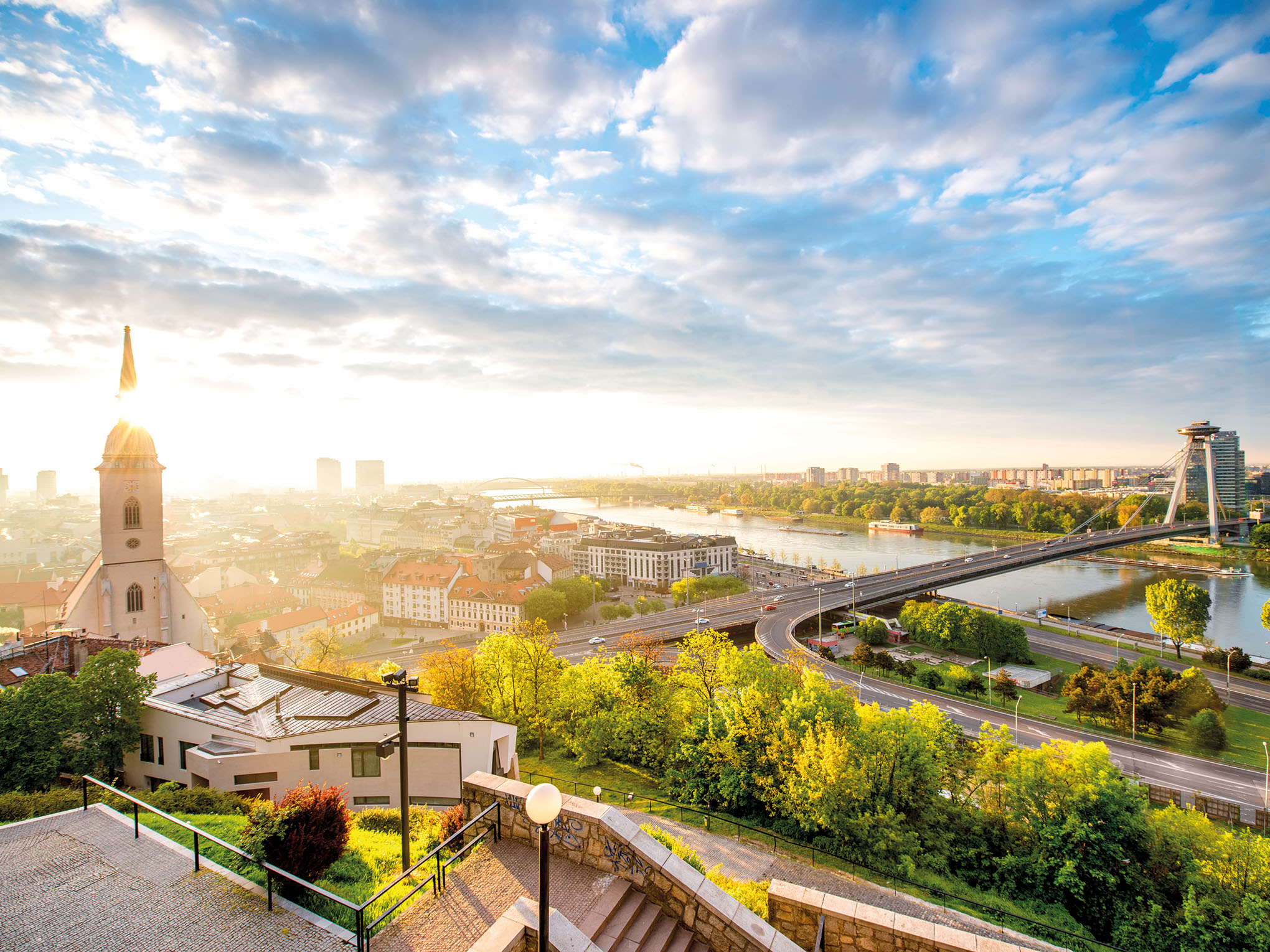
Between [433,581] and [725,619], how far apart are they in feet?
63.0

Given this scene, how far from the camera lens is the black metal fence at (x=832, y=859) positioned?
734 cm

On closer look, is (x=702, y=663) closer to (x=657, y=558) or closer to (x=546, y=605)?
(x=546, y=605)

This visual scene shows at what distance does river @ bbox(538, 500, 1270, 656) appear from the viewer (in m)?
33.5

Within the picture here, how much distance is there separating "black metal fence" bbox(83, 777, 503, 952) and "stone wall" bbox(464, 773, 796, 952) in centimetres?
22

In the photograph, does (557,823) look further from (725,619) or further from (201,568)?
(201,568)

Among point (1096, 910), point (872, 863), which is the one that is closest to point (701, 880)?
point (872, 863)

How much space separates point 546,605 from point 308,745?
27384 millimetres

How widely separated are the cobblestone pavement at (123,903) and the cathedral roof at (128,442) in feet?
45.6

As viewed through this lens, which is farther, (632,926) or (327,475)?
(327,475)

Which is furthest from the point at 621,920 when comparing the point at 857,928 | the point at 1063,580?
the point at 1063,580

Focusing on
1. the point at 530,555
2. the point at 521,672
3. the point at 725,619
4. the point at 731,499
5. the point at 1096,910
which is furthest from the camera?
the point at 731,499

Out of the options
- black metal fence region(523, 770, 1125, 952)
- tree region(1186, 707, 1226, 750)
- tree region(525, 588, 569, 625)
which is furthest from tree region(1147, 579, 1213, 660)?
tree region(525, 588, 569, 625)

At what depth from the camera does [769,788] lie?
31.6ft

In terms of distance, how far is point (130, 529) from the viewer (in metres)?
15.7
